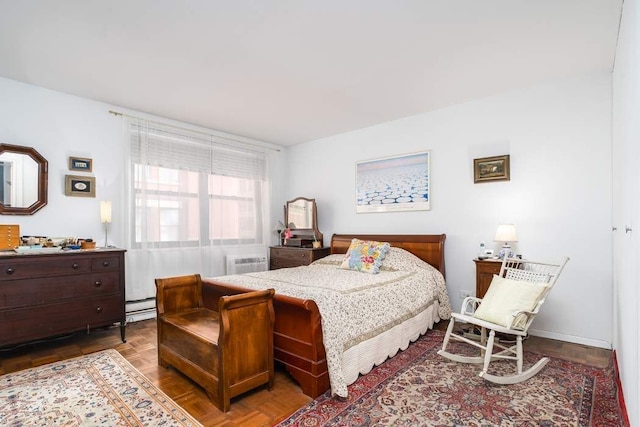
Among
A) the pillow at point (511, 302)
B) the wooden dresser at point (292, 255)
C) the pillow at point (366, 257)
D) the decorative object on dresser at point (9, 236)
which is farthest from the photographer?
the wooden dresser at point (292, 255)

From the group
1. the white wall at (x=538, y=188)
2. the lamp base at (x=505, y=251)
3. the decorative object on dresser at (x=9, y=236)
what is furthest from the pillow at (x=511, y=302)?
the decorative object on dresser at (x=9, y=236)

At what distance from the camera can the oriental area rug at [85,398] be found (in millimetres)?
1991

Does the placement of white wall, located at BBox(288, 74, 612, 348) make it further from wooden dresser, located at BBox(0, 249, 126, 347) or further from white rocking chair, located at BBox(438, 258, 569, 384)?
wooden dresser, located at BBox(0, 249, 126, 347)

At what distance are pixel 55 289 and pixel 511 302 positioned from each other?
3.94m

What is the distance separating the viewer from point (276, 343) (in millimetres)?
2557

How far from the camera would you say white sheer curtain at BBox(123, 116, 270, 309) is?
4.11m

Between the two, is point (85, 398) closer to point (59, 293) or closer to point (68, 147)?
point (59, 293)

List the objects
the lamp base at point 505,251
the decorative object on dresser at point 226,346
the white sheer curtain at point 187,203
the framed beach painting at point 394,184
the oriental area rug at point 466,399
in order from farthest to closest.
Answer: the framed beach painting at point 394,184
the white sheer curtain at point 187,203
the lamp base at point 505,251
the decorative object on dresser at point 226,346
the oriental area rug at point 466,399

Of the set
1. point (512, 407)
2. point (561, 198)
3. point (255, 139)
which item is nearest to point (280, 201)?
point (255, 139)

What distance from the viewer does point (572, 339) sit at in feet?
10.5

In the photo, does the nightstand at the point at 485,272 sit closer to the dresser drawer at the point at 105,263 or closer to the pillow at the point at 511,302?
the pillow at the point at 511,302

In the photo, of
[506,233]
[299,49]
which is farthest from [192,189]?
[506,233]

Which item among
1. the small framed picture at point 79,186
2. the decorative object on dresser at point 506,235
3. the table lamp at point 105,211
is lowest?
the decorative object on dresser at point 506,235

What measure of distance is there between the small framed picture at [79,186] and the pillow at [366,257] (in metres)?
3.03
